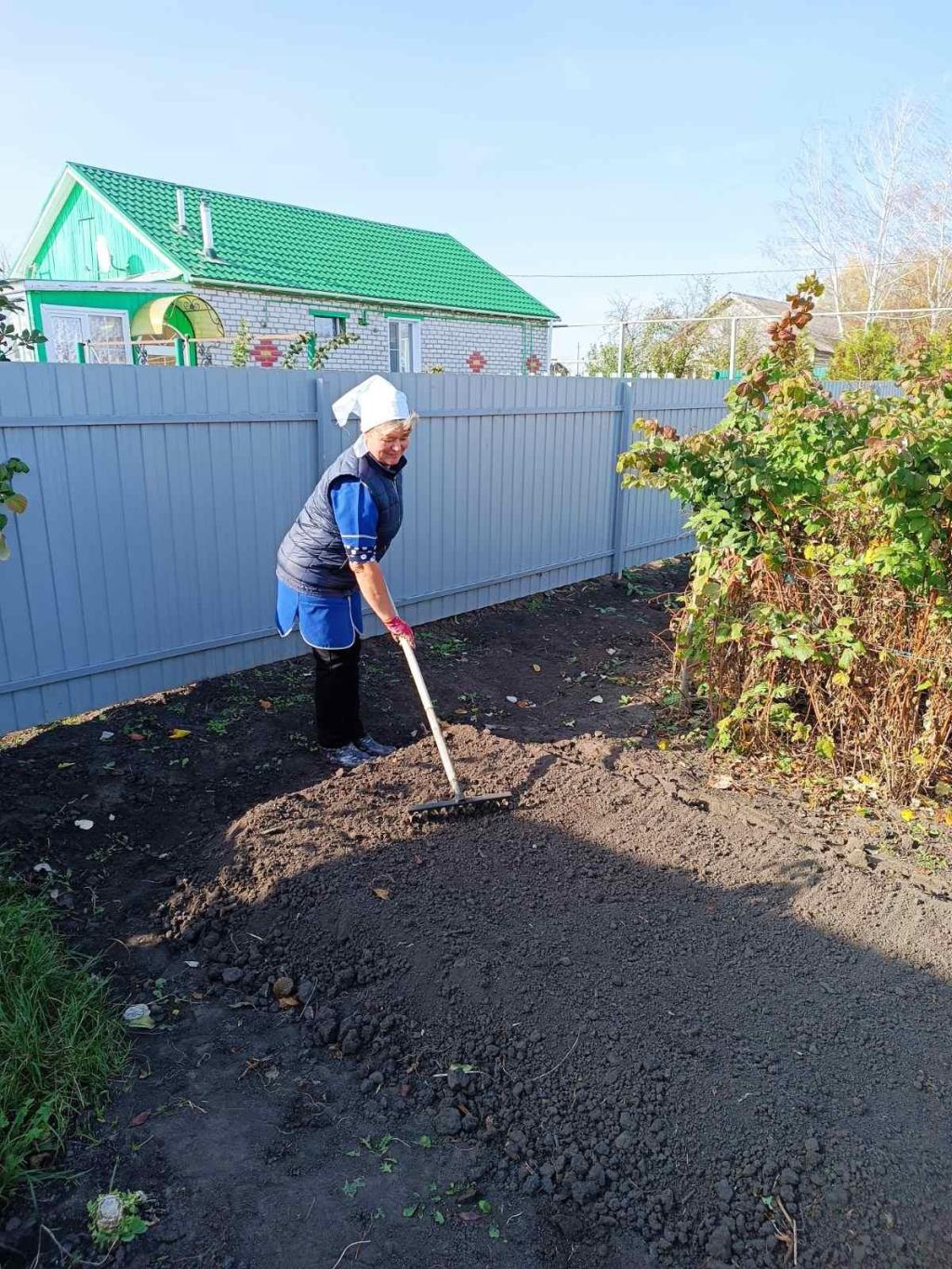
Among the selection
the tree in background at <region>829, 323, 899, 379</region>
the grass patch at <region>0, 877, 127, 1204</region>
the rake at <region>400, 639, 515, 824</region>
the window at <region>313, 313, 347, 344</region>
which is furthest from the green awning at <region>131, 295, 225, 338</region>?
the tree in background at <region>829, 323, 899, 379</region>

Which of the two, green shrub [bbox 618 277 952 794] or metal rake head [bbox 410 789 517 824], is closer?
metal rake head [bbox 410 789 517 824]

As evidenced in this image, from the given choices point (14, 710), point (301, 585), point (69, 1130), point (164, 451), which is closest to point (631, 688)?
point (301, 585)

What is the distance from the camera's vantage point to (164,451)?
497 centimetres

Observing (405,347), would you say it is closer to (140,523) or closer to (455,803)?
(140,523)

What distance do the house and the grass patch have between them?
10.5 meters

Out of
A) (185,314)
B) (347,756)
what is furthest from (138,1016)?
(185,314)

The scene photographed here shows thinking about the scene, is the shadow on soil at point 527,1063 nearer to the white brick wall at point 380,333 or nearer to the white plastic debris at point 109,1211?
the white plastic debris at point 109,1211

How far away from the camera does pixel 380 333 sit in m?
19.4

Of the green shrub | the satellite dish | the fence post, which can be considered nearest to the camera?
the green shrub

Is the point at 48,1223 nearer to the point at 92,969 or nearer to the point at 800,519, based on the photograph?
the point at 92,969

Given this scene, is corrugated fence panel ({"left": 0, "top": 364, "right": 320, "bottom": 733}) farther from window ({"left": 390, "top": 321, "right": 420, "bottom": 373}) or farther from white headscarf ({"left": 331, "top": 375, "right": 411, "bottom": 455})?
window ({"left": 390, "top": 321, "right": 420, "bottom": 373})

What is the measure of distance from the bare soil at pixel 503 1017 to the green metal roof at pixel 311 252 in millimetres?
14575

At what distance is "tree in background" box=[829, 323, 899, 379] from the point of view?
1688 cm

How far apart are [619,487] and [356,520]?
521cm
